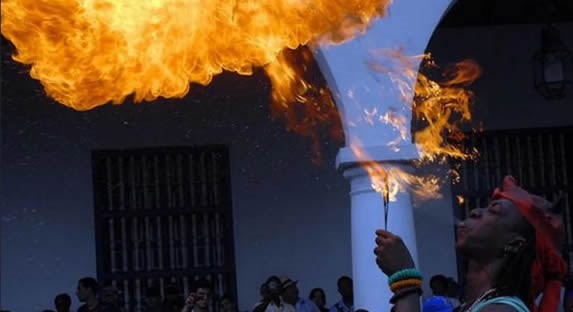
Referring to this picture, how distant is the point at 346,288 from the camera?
10.4 m

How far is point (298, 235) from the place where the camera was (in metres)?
11.1

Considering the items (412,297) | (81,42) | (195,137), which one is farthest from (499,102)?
(412,297)

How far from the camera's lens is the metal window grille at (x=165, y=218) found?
36.4ft

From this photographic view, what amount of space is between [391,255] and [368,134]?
525 cm

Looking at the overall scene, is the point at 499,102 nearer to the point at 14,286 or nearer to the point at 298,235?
the point at 298,235

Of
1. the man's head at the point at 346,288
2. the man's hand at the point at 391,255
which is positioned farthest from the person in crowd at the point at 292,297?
the man's hand at the point at 391,255

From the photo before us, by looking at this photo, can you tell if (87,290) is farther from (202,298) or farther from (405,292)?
(405,292)

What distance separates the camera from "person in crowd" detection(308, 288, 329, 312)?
10.5 metres

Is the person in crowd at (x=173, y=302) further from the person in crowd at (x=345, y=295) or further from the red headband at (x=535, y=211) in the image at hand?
the red headband at (x=535, y=211)

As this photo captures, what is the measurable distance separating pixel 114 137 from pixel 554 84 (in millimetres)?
3680

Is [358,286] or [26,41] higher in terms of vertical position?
[26,41]

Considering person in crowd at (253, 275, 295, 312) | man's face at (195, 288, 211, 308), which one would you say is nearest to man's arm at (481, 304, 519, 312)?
man's face at (195, 288, 211, 308)

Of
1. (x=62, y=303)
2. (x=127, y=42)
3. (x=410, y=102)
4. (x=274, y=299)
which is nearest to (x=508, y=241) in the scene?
(x=127, y=42)

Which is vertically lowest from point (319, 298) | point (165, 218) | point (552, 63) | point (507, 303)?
point (319, 298)
